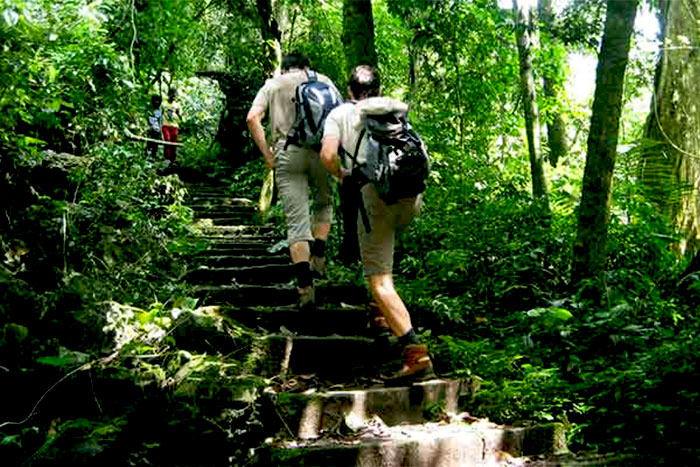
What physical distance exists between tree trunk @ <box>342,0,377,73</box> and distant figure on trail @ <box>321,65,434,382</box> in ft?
8.13

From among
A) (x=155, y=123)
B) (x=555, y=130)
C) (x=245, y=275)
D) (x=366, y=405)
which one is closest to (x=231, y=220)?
(x=155, y=123)

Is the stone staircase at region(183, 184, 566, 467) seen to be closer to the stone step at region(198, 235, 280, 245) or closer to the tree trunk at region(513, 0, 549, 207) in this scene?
the stone step at region(198, 235, 280, 245)

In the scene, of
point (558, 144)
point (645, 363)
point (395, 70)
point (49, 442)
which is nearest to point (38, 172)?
point (49, 442)

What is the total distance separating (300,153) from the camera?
5.11 metres

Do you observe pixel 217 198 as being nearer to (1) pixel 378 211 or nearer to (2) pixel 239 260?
(2) pixel 239 260

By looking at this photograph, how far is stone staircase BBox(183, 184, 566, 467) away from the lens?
348 centimetres

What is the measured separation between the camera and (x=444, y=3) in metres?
9.12

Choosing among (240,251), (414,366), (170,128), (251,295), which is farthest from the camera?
(170,128)

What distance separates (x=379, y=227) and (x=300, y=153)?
1.25 metres

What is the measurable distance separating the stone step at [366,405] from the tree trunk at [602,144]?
190 cm

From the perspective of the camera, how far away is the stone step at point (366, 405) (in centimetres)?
372

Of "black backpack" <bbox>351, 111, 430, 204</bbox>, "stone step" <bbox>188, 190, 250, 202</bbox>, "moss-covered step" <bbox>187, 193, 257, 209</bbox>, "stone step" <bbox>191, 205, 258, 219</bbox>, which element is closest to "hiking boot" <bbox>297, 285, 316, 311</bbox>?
"black backpack" <bbox>351, 111, 430, 204</bbox>

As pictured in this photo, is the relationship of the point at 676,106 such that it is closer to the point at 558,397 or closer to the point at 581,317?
the point at 581,317

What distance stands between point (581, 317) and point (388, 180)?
2.20m
